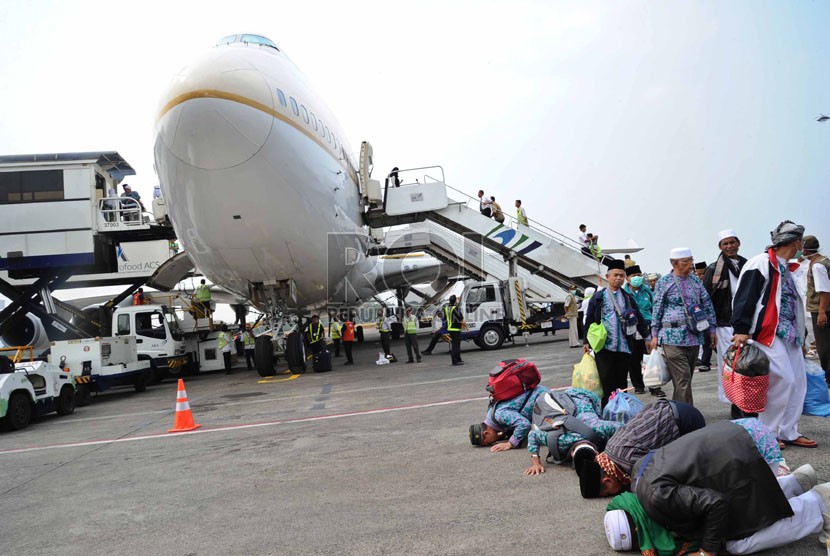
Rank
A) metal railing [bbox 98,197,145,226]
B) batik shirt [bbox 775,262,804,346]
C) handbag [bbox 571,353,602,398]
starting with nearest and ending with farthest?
batik shirt [bbox 775,262,804,346]
handbag [bbox 571,353,602,398]
metal railing [bbox 98,197,145,226]

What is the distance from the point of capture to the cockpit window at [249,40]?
1218cm

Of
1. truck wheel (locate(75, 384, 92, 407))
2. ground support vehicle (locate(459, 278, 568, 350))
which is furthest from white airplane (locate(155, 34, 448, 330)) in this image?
ground support vehicle (locate(459, 278, 568, 350))

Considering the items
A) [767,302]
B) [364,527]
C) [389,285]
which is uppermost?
[389,285]

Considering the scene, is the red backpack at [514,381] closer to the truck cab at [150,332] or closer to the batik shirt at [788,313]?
the batik shirt at [788,313]

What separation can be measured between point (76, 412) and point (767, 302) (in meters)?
11.6

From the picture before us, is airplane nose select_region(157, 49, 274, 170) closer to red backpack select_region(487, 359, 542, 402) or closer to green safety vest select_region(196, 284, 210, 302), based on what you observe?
red backpack select_region(487, 359, 542, 402)

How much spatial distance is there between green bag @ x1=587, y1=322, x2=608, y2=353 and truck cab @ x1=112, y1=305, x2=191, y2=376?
13.2 meters

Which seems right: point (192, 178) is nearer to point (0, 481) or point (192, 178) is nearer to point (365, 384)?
point (365, 384)

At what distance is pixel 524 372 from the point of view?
15.4 feet

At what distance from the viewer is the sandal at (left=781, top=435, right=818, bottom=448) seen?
4062 millimetres

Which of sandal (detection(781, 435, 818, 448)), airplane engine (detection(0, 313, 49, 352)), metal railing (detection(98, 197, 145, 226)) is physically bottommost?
sandal (detection(781, 435, 818, 448))

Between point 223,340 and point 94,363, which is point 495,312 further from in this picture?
point 94,363

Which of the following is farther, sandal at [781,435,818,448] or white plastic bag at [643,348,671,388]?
white plastic bag at [643,348,671,388]

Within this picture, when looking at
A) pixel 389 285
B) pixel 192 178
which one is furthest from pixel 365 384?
pixel 389 285
